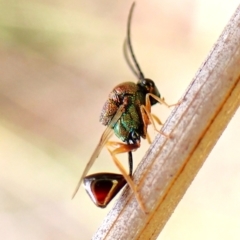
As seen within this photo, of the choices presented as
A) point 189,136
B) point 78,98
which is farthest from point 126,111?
point 78,98

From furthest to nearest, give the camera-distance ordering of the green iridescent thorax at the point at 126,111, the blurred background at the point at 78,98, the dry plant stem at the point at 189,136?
the blurred background at the point at 78,98 < the green iridescent thorax at the point at 126,111 < the dry plant stem at the point at 189,136

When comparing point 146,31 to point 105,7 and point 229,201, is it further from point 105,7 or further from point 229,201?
point 229,201

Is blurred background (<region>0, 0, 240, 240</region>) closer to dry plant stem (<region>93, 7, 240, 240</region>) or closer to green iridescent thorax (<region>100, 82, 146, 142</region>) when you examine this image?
green iridescent thorax (<region>100, 82, 146, 142</region>)

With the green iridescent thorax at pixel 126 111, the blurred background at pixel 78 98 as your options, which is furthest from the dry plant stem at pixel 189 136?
the blurred background at pixel 78 98

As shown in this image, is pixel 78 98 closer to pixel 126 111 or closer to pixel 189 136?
pixel 126 111

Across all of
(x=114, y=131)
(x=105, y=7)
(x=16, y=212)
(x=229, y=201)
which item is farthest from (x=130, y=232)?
(x=105, y=7)

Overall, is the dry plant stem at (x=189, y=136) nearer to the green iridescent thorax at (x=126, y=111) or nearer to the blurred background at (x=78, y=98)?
the green iridescent thorax at (x=126, y=111)

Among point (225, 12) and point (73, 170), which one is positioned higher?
point (225, 12)
